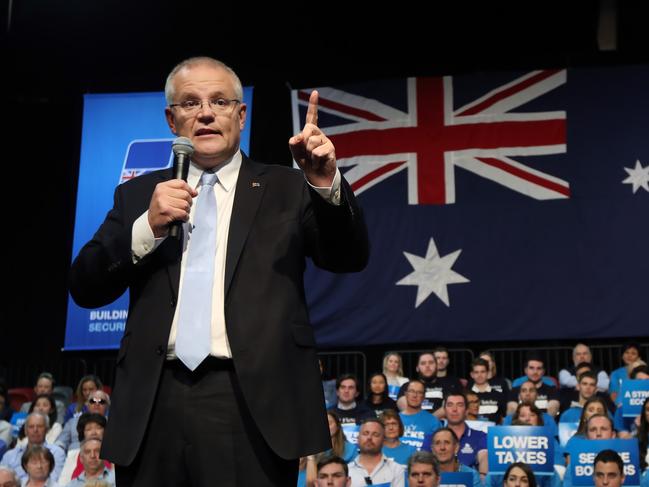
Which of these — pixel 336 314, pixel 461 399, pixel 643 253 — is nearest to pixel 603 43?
pixel 643 253

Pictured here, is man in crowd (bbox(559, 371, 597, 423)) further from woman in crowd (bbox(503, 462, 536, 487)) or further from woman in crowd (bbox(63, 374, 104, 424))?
woman in crowd (bbox(63, 374, 104, 424))

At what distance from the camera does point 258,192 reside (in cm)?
208

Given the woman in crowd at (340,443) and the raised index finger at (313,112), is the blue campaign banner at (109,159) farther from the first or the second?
the raised index finger at (313,112)

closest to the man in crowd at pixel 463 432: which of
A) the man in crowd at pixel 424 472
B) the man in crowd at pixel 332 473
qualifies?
the man in crowd at pixel 424 472

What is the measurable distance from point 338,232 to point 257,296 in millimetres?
203

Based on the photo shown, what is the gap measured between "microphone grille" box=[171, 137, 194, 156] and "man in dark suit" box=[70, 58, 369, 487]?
6cm

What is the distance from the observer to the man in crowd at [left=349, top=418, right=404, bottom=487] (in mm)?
6855

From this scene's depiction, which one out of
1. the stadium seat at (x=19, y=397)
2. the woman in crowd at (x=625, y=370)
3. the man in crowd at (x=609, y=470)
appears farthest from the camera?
the stadium seat at (x=19, y=397)

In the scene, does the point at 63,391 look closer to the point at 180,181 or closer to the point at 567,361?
the point at 567,361

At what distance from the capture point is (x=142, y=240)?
6.41 feet

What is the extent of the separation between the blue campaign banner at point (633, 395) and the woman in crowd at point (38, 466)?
4254mm

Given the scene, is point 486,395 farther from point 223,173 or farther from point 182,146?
point 182,146

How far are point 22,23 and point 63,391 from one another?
434cm

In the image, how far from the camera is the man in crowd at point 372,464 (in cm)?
686
